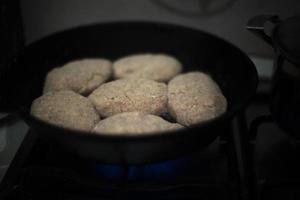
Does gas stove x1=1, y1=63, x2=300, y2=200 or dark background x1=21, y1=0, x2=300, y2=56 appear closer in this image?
gas stove x1=1, y1=63, x2=300, y2=200

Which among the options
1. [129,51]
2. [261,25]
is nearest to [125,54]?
[129,51]

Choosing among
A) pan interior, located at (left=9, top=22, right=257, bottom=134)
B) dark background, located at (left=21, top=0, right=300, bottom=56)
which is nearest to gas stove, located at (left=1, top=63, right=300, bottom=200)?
pan interior, located at (left=9, top=22, right=257, bottom=134)

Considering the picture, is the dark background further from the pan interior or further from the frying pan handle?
the frying pan handle

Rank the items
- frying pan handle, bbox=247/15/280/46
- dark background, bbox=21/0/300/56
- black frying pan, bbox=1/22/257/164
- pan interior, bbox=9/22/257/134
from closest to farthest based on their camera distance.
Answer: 1. black frying pan, bbox=1/22/257/164
2. frying pan handle, bbox=247/15/280/46
3. pan interior, bbox=9/22/257/134
4. dark background, bbox=21/0/300/56

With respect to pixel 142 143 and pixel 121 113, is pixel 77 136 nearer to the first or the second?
pixel 142 143

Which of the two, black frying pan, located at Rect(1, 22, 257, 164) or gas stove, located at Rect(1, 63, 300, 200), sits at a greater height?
black frying pan, located at Rect(1, 22, 257, 164)

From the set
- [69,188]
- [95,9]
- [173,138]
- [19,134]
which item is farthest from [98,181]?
[95,9]

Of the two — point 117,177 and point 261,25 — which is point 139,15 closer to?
point 261,25

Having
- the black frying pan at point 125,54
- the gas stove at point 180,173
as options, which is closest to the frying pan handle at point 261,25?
the black frying pan at point 125,54
